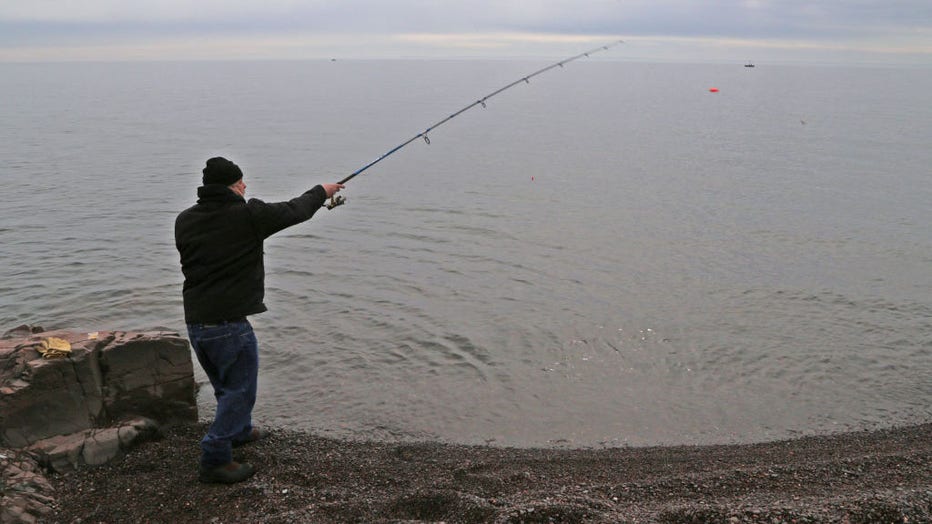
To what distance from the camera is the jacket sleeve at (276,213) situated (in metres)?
4.99

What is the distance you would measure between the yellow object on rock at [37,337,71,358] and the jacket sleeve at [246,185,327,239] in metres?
1.94

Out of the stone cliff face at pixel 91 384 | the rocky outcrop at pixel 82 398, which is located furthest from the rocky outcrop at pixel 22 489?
the stone cliff face at pixel 91 384

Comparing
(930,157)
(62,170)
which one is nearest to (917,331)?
(930,157)

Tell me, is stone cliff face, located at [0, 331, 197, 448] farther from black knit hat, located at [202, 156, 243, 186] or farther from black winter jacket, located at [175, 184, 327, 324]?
black knit hat, located at [202, 156, 243, 186]

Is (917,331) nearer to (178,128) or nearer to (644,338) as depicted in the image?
(644,338)

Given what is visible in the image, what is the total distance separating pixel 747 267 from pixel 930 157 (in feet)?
62.9

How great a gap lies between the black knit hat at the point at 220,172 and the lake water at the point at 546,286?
319 cm

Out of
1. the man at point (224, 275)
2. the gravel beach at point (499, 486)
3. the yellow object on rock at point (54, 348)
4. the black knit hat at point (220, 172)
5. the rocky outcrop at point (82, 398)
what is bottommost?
the gravel beach at point (499, 486)

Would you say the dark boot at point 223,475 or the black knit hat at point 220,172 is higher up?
the black knit hat at point 220,172

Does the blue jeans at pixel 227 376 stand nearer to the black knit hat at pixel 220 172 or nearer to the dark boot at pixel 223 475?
the dark boot at pixel 223 475

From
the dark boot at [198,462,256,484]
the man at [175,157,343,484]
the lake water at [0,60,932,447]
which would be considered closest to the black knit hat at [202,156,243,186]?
the man at [175,157,343,484]

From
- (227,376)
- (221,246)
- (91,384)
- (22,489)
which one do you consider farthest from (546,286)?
(22,489)

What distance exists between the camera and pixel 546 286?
11953 millimetres

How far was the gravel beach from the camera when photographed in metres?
4.78
